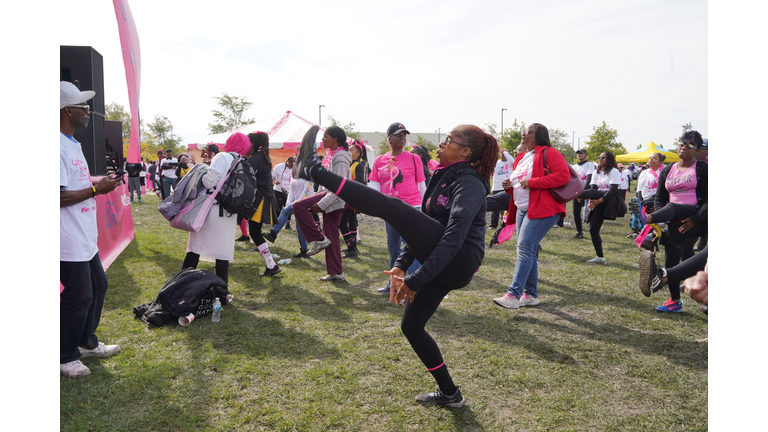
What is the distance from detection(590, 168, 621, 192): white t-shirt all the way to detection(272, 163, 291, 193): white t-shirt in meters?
7.06

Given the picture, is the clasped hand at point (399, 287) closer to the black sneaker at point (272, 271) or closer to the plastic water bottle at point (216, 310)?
the plastic water bottle at point (216, 310)

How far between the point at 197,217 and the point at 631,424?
14.4ft

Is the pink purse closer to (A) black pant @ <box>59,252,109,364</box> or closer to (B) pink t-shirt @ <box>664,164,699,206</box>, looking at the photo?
(B) pink t-shirt @ <box>664,164,699,206</box>

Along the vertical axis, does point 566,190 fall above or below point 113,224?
above

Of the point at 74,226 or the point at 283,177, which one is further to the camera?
the point at 283,177

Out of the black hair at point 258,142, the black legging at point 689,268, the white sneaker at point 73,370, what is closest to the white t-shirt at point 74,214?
the white sneaker at point 73,370

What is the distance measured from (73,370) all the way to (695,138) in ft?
19.6

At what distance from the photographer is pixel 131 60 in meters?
7.98

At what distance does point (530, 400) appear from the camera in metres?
3.24

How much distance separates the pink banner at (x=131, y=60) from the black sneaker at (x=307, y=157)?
618 centimetres

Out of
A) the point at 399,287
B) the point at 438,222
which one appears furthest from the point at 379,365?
the point at 438,222

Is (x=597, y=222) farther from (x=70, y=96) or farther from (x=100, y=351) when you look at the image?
(x=70, y=96)

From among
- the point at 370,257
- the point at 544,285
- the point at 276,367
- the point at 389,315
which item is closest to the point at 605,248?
the point at 544,285

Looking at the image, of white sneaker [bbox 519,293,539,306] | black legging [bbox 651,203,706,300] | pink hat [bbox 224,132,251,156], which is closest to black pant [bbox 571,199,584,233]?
black legging [bbox 651,203,706,300]
